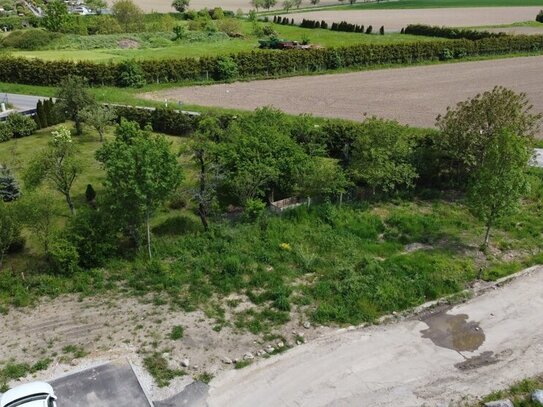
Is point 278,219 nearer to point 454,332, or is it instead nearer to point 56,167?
point 454,332

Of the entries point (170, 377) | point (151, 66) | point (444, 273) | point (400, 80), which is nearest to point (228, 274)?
point (170, 377)

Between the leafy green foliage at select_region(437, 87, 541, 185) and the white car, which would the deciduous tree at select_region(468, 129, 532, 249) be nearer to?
the leafy green foliage at select_region(437, 87, 541, 185)

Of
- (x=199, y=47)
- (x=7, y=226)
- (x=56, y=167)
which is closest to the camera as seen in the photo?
(x=7, y=226)

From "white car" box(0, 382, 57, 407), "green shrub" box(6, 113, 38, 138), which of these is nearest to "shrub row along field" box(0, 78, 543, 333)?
"green shrub" box(6, 113, 38, 138)

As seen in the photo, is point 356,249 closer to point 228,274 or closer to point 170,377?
point 228,274

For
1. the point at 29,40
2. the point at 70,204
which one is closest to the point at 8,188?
the point at 70,204

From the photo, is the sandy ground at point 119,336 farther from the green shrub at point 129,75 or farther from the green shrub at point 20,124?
the green shrub at point 129,75
